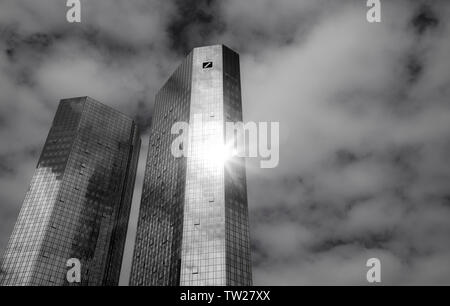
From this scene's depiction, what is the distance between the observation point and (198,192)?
472 ft

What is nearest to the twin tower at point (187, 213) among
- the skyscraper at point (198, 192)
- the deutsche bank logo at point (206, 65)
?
the skyscraper at point (198, 192)

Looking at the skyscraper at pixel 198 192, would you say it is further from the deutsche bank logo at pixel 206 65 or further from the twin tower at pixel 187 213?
the deutsche bank logo at pixel 206 65

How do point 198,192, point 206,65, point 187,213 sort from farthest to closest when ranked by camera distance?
point 206,65
point 198,192
point 187,213

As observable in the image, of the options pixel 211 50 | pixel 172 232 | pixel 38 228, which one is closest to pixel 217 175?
pixel 172 232

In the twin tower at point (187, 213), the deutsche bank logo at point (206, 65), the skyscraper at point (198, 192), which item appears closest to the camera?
the skyscraper at point (198, 192)

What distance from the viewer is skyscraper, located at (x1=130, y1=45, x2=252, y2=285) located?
130000mm

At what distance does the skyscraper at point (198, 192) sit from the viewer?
130000 mm

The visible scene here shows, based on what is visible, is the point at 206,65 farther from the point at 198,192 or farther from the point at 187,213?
the point at 187,213

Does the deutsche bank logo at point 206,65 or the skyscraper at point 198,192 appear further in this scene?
the deutsche bank logo at point 206,65

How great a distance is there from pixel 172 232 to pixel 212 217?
19090mm

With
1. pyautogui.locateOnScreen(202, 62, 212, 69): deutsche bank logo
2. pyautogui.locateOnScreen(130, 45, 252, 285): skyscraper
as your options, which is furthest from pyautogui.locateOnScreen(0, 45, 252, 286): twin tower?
pyautogui.locateOnScreen(202, 62, 212, 69): deutsche bank logo

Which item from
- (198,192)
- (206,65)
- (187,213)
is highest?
(206,65)

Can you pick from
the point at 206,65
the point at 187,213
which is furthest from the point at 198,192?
the point at 206,65
